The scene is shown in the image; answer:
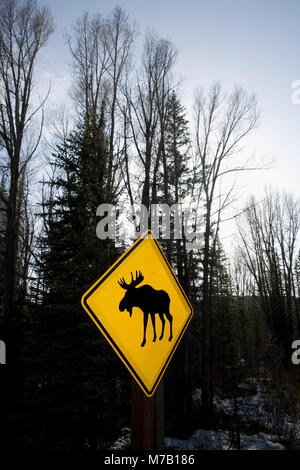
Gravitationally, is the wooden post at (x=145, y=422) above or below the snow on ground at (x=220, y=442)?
above

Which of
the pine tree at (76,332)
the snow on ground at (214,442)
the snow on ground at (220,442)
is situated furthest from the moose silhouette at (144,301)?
the snow on ground at (220,442)

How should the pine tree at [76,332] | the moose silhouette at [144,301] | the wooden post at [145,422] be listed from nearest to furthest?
the wooden post at [145,422]
the moose silhouette at [144,301]
the pine tree at [76,332]

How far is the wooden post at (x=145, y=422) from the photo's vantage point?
1.55 metres

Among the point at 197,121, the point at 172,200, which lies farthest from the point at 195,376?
the point at 197,121

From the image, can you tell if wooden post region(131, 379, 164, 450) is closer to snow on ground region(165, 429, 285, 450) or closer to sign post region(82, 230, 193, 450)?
sign post region(82, 230, 193, 450)

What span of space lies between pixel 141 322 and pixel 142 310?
90mm

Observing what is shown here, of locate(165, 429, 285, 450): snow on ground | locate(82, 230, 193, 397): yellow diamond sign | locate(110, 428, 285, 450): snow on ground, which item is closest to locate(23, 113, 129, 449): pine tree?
locate(110, 428, 285, 450): snow on ground

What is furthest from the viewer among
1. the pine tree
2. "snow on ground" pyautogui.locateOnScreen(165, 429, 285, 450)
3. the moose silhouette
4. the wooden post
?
"snow on ground" pyautogui.locateOnScreen(165, 429, 285, 450)

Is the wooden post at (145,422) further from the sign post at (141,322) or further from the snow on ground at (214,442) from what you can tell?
the snow on ground at (214,442)

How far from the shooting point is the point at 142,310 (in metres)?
1.66

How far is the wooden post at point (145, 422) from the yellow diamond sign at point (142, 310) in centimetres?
7

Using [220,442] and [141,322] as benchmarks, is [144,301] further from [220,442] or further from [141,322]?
[220,442]

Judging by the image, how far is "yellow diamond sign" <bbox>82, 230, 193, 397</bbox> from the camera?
5.10ft

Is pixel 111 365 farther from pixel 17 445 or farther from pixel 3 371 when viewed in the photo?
pixel 3 371
